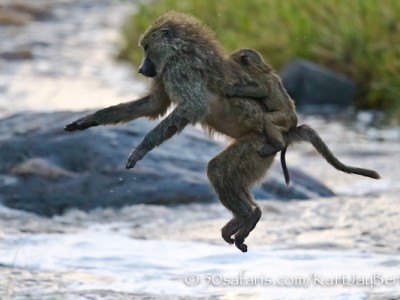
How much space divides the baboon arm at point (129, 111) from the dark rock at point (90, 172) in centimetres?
238

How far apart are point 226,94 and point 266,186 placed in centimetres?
292

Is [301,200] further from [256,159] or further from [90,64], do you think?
[90,64]

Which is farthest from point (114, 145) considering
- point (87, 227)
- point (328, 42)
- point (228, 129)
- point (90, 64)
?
point (90, 64)

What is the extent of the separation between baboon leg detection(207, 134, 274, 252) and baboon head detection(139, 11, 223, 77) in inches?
18.0

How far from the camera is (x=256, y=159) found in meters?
5.70

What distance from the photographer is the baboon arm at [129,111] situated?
575 cm

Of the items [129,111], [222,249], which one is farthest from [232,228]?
[222,249]

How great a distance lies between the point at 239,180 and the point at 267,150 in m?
0.19

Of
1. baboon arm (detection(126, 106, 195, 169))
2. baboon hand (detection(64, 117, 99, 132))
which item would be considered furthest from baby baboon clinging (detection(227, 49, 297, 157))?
baboon hand (detection(64, 117, 99, 132))

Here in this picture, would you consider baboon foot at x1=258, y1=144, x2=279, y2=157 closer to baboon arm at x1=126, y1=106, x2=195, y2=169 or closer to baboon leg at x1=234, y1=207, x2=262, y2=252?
baboon leg at x1=234, y1=207, x2=262, y2=252

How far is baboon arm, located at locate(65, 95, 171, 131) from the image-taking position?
18.9ft

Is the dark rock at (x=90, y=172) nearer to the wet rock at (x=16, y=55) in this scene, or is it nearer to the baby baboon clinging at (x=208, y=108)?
the baby baboon clinging at (x=208, y=108)

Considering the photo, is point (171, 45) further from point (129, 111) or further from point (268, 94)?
point (268, 94)

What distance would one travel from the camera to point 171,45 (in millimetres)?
5758
